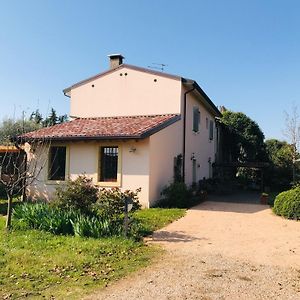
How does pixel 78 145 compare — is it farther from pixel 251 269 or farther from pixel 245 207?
pixel 251 269

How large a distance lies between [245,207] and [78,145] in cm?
822

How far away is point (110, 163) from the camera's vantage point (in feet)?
50.4

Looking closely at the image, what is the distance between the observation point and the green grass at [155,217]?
10.5 m

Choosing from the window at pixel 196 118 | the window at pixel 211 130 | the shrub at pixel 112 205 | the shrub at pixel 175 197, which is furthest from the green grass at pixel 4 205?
the window at pixel 211 130

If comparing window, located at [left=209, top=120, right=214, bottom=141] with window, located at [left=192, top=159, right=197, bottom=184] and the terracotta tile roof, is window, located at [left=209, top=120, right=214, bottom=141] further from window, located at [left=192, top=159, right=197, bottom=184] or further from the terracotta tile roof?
the terracotta tile roof

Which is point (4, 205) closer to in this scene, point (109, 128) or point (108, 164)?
point (108, 164)

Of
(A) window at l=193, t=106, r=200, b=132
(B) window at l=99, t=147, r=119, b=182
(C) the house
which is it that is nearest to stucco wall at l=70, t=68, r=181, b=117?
(C) the house

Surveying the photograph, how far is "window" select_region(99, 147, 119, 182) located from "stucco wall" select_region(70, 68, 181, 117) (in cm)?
401

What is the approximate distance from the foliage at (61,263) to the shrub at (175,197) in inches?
266

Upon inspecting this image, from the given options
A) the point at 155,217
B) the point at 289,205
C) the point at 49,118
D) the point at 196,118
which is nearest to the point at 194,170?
the point at 196,118

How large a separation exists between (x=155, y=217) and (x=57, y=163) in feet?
21.8

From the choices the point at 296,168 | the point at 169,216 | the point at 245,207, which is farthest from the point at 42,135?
the point at 296,168

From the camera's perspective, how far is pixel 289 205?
12.6m

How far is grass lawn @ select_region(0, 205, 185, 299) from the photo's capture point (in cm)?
553
